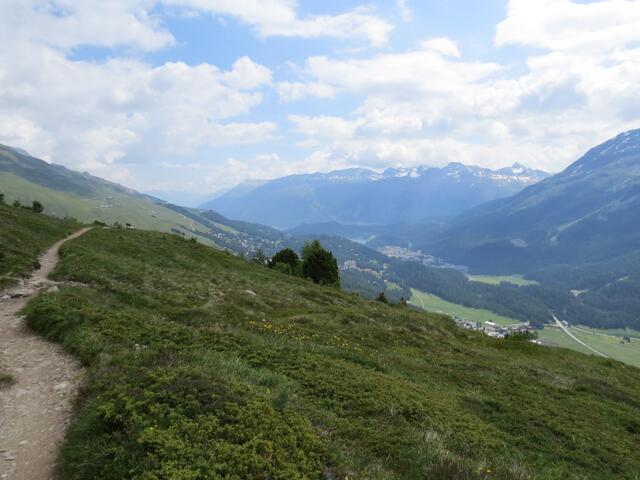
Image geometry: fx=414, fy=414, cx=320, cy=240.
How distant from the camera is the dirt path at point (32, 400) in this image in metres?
9.20

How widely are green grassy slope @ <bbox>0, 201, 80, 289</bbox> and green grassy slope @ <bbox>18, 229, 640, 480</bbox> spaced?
280 centimetres

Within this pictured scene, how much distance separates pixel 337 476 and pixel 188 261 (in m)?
47.1

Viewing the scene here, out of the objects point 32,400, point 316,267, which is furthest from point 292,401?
point 316,267

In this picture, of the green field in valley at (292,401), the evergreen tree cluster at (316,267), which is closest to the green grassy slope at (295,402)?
the green field in valley at (292,401)

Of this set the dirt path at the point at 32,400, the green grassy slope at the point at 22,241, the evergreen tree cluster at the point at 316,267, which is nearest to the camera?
the dirt path at the point at 32,400

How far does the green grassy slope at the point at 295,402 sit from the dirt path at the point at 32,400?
56 centimetres

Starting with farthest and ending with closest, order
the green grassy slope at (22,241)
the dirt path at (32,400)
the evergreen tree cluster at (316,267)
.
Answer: the evergreen tree cluster at (316,267) < the green grassy slope at (22,241) < the dirt path at (32,400)

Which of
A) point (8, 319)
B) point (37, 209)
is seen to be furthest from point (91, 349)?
point (37, 209)

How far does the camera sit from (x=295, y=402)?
12484mm

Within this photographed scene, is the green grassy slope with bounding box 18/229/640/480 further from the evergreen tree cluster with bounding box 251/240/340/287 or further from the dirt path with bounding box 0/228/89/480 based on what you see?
the evergreen tree cluster with bounding box 251/240/340/287

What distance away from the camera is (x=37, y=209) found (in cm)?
7606

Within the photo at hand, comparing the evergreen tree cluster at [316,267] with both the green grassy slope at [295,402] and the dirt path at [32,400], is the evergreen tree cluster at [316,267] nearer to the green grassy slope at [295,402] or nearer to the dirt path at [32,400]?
the green grassy slope at [295,402]

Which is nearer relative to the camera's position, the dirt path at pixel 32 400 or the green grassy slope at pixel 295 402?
the green grassy slope at pixel 295 402

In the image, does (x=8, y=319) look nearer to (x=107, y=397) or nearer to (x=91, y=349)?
(x=91, y=349)
